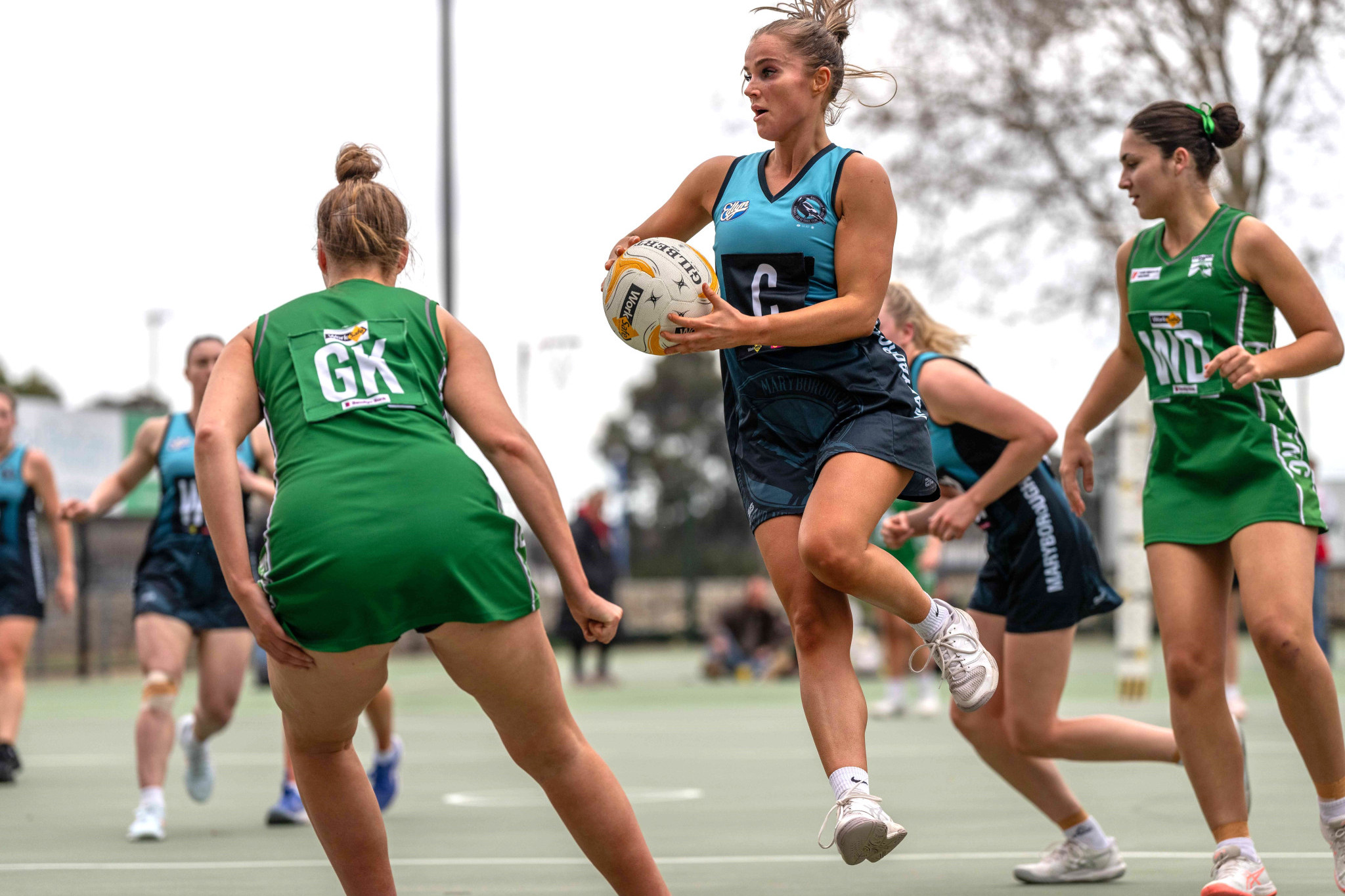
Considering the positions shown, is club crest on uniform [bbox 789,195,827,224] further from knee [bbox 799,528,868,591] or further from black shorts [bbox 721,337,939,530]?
knee [bbox 799,528,868,591]

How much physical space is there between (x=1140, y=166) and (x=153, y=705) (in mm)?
4656

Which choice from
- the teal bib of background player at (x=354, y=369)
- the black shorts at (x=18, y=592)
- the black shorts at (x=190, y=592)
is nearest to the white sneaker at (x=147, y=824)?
the black shorts at (x=190, y=592)

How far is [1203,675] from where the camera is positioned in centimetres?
487

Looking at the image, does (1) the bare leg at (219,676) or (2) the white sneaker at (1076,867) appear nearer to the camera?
(2) the white sneaker at (1076,867)

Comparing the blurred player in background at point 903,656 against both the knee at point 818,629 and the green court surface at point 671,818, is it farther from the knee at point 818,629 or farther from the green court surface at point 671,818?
the knee at point 818,629

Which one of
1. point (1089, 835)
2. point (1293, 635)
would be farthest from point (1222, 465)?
point (1089, 835)

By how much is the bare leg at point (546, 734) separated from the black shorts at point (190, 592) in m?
3.82

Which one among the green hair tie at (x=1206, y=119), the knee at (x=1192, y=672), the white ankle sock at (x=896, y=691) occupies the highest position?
the green hair tie at (x=1206, y=119)

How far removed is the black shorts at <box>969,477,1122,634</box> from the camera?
568cm

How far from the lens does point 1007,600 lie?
578cm

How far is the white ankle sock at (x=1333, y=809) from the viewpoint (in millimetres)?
4738

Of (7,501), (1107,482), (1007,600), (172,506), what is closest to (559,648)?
(1107,482)

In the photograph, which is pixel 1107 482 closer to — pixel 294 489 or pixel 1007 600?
pixel 1007 600

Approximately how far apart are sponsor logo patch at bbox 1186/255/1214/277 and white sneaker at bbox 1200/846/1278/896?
1.61 m
